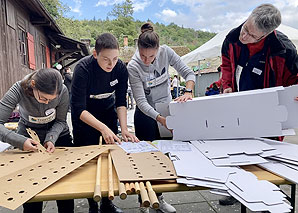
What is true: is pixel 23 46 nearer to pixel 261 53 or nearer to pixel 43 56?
pixel 43 56

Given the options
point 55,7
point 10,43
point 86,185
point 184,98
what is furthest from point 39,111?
point 55,7

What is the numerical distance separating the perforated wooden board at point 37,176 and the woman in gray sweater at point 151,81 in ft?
1.72

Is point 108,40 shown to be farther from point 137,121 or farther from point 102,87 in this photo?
point 137,121

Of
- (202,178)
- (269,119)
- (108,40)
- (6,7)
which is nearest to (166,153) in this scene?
(202,178)

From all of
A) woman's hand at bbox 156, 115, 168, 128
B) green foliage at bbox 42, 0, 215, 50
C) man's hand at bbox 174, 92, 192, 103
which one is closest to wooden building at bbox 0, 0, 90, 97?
woman's hand at bbox 156, 115, 168, 128

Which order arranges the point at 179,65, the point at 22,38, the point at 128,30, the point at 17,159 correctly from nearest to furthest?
the point at 17,159 → the point at 179,65 → the point at 22,38 → the point at 128,30

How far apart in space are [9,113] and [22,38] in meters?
5.14

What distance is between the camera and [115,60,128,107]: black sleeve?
5.14 ft

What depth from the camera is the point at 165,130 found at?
1626mm

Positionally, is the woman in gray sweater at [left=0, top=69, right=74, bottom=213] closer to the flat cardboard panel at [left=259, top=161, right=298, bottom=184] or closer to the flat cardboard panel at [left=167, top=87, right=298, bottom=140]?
the flat cardboard panel at [left=167, top=87, right=298, bottom=140]

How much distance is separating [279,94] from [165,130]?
2.33 feet

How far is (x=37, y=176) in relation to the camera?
0.91 metres

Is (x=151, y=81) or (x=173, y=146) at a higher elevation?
(x=151, y=81)

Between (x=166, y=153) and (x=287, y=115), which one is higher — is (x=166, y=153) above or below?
below
